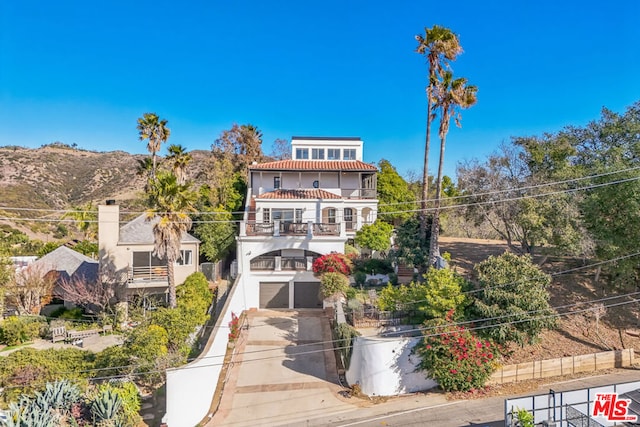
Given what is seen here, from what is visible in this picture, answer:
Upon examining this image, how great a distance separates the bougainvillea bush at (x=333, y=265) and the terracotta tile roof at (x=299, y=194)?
8.33 m

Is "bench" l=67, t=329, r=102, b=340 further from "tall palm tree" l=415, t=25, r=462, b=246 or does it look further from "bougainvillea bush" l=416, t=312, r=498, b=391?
"tall palm tree" l=415, t=25, r=462, b=246

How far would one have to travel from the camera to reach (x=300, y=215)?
32000 mm

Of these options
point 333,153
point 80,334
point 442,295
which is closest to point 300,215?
point 333,153

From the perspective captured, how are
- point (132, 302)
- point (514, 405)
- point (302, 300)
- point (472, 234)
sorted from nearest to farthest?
point (514, 405) → point (132, 302) → point (302, 300) → point (472, 234)

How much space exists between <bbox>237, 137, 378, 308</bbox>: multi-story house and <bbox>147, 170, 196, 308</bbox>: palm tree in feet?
20.4

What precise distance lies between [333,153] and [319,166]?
376cm

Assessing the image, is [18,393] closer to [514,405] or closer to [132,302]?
[132,302]

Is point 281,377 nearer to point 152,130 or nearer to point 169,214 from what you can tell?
point 169,214

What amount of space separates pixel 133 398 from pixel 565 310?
2281cm

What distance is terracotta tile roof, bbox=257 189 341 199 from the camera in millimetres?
32312

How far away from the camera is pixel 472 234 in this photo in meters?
48.7

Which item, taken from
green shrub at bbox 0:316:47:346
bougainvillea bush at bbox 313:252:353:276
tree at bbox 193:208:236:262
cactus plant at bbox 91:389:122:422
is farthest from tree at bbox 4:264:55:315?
bougainvillea bush at bbox 313:252:353:276

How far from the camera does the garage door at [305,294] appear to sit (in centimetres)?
2859

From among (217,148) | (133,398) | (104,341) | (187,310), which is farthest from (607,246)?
(217,148)
